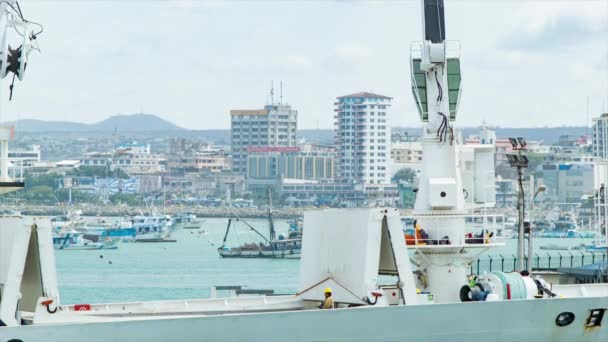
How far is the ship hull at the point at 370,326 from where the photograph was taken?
89.0 feet

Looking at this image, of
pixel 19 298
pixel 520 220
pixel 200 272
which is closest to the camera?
pixel 19 298

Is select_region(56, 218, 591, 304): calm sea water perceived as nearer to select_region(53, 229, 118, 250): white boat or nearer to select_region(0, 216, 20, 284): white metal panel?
select_region(53, 229, 118, 250): white boat

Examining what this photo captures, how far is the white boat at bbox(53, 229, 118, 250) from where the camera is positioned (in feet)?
458

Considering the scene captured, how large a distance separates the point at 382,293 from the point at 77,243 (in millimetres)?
114806

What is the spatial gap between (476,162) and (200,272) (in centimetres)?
7327

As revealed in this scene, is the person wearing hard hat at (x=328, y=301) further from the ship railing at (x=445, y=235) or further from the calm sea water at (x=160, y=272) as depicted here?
the calm sea water at (x=160, y=272)

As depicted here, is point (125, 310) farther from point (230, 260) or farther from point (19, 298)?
point (230, 260)

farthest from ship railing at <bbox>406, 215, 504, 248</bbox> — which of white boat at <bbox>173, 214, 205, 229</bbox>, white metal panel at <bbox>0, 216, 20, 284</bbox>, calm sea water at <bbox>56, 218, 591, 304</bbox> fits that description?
white boat at <bbox>173, 214, 205, 229</bbox>

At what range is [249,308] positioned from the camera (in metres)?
30.9

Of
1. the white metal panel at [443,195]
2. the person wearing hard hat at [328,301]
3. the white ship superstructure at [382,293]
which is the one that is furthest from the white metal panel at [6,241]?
the white metal panel at [443,195]

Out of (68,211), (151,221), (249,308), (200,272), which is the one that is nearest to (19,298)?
(249,308)

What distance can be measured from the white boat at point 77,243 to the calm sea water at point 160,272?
1.33 m

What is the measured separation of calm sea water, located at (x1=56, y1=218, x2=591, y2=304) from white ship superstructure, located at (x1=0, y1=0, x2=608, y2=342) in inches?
1713

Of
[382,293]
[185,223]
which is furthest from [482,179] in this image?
[185,223]
